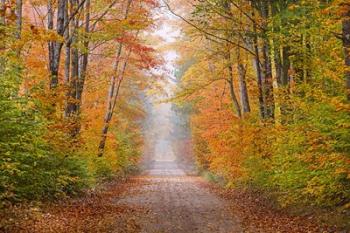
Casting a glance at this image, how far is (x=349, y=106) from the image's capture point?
868 centimetres

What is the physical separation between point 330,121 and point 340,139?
2.03 ft

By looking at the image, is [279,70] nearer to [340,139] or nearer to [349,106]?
[340,139]

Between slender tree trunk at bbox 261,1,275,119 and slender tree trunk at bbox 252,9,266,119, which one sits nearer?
slender tree trunk at bbox 261,1,275,119

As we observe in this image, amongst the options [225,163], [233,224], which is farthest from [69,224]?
[225,163]

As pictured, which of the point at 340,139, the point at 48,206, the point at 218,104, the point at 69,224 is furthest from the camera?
the point at 218,104

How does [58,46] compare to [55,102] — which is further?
[58,46]

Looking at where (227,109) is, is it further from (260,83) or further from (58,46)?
(58,46)

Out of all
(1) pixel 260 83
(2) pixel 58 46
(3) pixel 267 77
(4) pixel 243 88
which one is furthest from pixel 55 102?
(4) pixel 243 88

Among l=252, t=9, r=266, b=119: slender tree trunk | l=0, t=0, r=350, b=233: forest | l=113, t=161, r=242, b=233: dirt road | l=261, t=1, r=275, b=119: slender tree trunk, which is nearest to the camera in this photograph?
l=0, t=0, r=350, b=233: forest

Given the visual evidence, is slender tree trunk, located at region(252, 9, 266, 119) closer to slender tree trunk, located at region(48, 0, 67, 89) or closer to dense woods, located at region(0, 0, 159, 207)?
dense woods, located at region(0, 0, 159, 207)

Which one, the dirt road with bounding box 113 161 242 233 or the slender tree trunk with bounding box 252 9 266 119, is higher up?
the slender tree trunk with bounding box 252 9 266 119

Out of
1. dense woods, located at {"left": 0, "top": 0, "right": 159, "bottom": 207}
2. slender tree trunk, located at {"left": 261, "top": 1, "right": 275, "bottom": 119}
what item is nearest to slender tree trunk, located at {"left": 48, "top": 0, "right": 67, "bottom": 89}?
dense woods, located at {"left": 0, "top": 0, "right": 159, "bottom": 207}

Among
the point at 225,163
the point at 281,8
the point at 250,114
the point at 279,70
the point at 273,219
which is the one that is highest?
the point at 281,8

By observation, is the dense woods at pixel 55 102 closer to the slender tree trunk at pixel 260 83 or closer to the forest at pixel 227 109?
the forest at pixel 227 109
